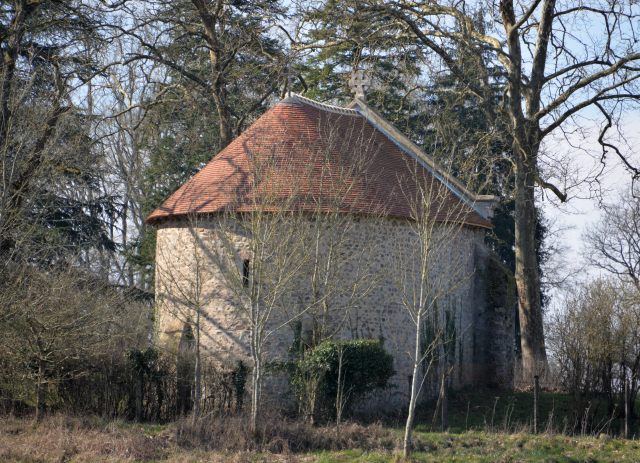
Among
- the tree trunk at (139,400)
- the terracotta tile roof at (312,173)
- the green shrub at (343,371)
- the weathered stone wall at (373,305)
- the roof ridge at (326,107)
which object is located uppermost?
the roof ridge at (326,107)

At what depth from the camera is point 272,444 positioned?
10.4m

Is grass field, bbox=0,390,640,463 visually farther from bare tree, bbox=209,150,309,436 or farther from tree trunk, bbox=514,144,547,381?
tree trunk, bbox=514,144,547,381

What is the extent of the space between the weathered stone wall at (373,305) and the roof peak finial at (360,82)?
552 centimetres

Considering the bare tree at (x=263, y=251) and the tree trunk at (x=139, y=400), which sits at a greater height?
the bare tree at (x=263, y=251)

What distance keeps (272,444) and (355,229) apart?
5516 millimetres

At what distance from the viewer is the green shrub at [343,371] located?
12172mm

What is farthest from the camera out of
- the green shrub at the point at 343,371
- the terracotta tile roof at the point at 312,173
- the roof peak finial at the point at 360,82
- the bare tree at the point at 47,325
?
the roof peak finial at the point at 360,82

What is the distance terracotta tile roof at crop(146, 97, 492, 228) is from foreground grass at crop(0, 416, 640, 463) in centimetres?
460

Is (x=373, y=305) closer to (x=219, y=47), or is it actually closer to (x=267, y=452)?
(x=267, y=452)

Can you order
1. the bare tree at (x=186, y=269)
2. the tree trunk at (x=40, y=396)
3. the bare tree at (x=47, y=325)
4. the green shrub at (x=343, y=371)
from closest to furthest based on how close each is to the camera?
the bare tree at (x=47, y=325)
the tree trunk at (x=40, y=396)
the green shrub at (x=343, y=371)
the bare tree at (x=186, y=269)

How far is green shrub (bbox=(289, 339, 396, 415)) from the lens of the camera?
12.2m

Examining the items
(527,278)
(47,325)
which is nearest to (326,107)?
(527,278)

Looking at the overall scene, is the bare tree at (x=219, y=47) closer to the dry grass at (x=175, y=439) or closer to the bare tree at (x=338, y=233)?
the bare tree at (x=338, y=233)

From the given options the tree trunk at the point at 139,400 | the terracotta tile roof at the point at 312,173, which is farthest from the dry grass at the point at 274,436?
the terracotta tile roof at the point at 312,173
